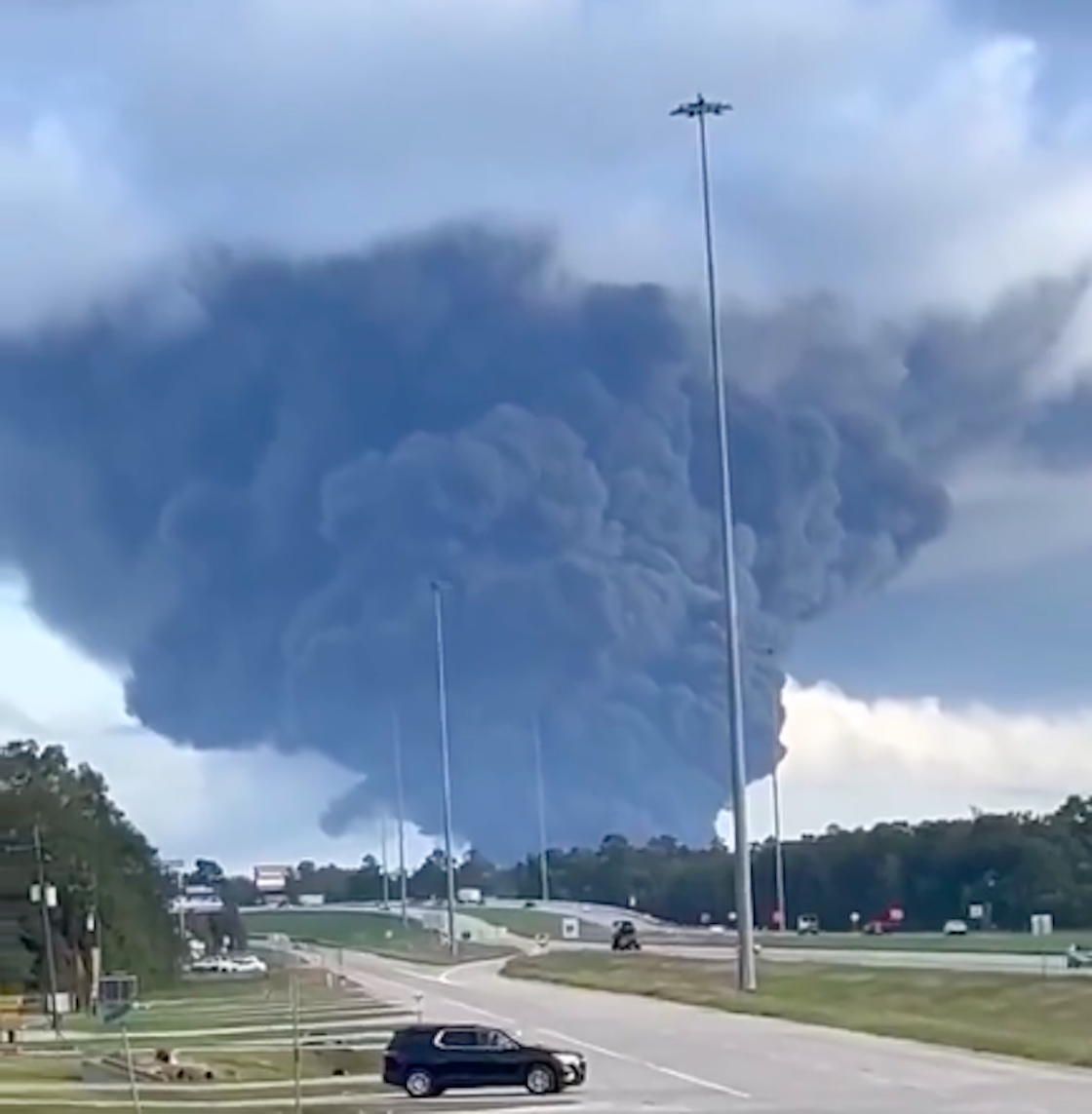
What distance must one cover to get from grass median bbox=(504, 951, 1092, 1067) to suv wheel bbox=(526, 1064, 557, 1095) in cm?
1102

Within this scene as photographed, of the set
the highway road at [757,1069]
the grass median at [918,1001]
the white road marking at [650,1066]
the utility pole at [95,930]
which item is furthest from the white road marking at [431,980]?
the utility pole at [95,930]

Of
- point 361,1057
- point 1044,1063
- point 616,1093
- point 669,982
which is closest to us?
point 616,1093

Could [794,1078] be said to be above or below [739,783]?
below

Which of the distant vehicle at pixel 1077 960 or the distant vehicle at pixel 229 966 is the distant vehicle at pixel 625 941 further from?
the distant vehicle at pixel 1077 960

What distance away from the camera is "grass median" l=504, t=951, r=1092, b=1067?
63.6 m

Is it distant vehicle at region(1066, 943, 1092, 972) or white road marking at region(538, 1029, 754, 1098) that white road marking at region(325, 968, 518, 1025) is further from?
distant vehicle at region(1066, 943, 1092, 972)

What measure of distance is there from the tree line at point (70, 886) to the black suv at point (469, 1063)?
4783cm

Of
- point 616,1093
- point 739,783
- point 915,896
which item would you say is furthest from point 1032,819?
point 616,1093

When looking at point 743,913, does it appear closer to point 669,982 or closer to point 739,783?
point 739,783

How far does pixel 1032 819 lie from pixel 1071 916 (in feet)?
59.9

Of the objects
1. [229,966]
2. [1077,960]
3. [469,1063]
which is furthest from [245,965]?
[469,1063]

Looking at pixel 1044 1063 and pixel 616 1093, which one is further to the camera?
pixel 1044 1063

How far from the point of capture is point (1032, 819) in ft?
602

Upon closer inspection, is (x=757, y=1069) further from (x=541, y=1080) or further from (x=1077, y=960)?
(x=1077, y=960)
